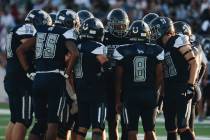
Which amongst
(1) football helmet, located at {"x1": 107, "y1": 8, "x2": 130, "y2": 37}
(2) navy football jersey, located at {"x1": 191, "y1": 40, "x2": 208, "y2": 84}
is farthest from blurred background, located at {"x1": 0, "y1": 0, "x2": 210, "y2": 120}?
(1) football helmet, located at {"x1": 107, "y1": 8, "x2": 130, "y2": 37}

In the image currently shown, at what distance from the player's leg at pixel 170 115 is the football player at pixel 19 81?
1.75 metres

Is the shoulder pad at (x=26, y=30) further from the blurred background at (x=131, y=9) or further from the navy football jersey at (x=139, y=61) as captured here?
the blurred background at (x=131, y=9)

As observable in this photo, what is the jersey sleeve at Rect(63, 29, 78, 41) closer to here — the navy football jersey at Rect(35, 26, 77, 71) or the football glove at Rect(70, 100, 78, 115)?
the navy football jersey at Rect(35, 26, 77, 71)

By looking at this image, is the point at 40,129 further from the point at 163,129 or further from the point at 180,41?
the point at 163,129

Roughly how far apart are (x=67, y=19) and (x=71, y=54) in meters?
0.67

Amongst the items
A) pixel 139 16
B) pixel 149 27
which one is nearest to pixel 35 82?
pixel 149 27

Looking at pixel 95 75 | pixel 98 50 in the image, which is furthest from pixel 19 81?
pixel 98 50

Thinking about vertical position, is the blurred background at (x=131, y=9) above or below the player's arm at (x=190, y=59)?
above

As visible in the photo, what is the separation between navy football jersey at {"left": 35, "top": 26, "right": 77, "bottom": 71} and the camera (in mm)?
10891

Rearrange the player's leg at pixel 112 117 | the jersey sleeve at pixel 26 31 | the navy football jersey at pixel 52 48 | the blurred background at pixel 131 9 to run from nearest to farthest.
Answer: the navy football jersey at pixel 52 48, the jersey sleeve at pixel 26 31, the player's leg at pixel 112 117, the blurred background at pixel 131 9

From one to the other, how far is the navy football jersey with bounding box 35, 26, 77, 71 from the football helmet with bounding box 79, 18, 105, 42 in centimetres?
17

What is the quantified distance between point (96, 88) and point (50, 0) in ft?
37.7

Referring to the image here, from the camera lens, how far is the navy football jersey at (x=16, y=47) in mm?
11219

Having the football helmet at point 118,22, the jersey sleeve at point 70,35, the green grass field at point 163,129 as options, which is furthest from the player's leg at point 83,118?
the green grass field at point 163,129
